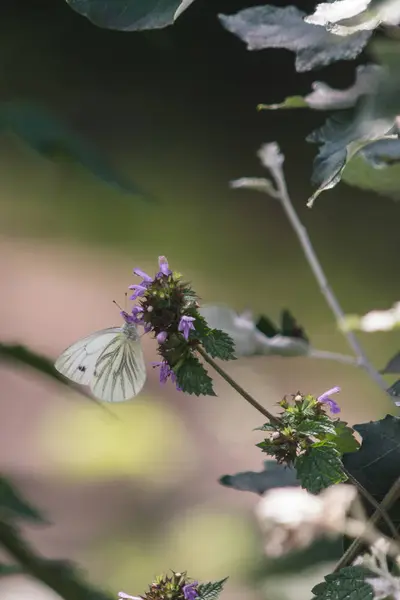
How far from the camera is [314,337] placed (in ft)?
7.75

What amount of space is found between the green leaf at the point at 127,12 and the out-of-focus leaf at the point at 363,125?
0.30 feet

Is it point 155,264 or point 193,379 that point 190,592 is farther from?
point 155,264

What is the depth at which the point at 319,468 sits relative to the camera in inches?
14.3

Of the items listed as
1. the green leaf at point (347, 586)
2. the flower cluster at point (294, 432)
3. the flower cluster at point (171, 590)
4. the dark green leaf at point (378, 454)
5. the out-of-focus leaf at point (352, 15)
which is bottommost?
the green leaf at point (347, 586)

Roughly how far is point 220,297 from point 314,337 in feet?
1.11

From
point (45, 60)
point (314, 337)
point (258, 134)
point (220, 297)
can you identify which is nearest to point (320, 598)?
point (314, 337)

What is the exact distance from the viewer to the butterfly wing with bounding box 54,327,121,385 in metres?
0.46

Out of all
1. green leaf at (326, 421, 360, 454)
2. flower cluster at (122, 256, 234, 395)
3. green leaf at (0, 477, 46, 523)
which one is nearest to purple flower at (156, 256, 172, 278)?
flower cluster at (122, 256, 234, 395)

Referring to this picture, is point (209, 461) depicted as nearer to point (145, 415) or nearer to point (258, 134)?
point (145, 415)

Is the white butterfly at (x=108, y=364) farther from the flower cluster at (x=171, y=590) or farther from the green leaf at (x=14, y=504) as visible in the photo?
the green leaf at (x=14, y=504)

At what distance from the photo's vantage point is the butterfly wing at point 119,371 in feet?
1.45

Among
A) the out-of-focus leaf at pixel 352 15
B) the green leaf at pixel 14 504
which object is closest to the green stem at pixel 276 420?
the out-of-focus leaf at pixel 352 15

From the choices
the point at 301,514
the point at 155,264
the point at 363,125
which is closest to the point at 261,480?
the point at 301,514

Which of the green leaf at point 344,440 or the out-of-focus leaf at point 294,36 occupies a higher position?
the out-of-focus leaf at point 294,36
